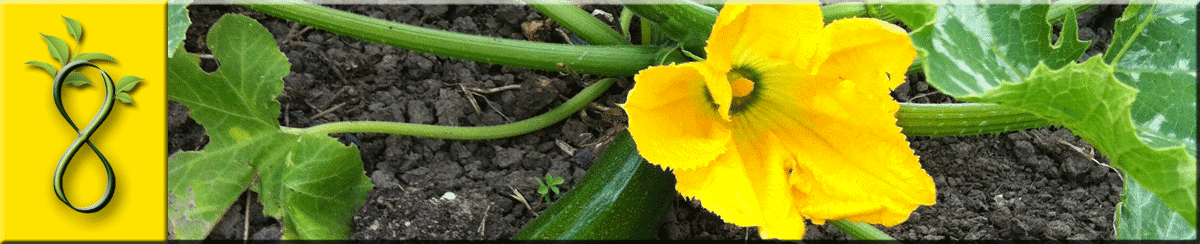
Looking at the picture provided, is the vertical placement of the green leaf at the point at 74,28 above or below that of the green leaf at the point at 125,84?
above

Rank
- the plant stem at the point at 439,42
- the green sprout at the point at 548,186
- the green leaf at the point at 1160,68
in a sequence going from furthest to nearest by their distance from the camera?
the green sprout at the point at 548,186 < the plant stem at the point at 439,42 < the green leaf at the point at 1160,68

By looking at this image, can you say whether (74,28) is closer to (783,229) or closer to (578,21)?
(578,21)

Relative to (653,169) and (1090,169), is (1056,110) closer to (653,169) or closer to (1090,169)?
(653,169)

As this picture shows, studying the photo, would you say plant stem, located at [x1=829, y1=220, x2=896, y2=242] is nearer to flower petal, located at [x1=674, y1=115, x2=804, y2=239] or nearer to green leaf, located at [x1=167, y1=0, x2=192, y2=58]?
flower petal, located at [x1=674, y1=115, x2=804, y2=239]

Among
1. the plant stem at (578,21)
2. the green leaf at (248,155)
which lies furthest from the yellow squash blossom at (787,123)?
the green leaf at (248,155)

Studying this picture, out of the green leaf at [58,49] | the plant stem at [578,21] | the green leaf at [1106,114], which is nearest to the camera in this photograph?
the green leaf at [1106,114]

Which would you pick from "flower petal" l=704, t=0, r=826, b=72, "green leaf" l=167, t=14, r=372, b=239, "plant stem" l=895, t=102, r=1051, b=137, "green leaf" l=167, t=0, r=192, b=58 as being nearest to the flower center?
"flower petal" l=704, t=0, r=826, b=72

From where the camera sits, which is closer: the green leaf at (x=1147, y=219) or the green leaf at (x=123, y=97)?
the green leaf at (x=1147, y=219)

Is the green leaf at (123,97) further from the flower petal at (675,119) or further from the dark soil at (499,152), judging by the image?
the flower petal at (675,119)
